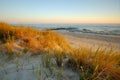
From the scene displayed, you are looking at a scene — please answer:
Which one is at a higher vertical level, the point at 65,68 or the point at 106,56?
the point at 106,56

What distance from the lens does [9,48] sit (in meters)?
4.02

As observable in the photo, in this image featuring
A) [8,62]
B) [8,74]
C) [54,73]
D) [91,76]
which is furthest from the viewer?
[8,62]

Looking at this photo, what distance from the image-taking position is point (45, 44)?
5.29 m

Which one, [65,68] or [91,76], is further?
[65,68]

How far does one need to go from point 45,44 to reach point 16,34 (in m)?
1.01

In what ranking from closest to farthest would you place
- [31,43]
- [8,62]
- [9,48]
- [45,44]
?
[8,62], [9,48], [31,43], [45,44]

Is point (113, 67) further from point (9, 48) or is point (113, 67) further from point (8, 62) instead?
point (9, 48)

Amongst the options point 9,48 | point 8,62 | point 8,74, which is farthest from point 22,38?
point 8,74

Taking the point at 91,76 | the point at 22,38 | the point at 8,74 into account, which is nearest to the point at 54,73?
the point at 91,76

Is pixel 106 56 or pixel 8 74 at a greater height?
pixel 106 56

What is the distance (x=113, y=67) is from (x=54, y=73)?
3.00ft

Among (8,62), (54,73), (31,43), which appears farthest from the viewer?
(31,43)

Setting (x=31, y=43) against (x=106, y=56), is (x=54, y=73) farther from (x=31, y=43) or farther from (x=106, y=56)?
(x=31, y=43)

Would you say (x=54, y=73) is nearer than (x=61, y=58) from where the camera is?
Yes
